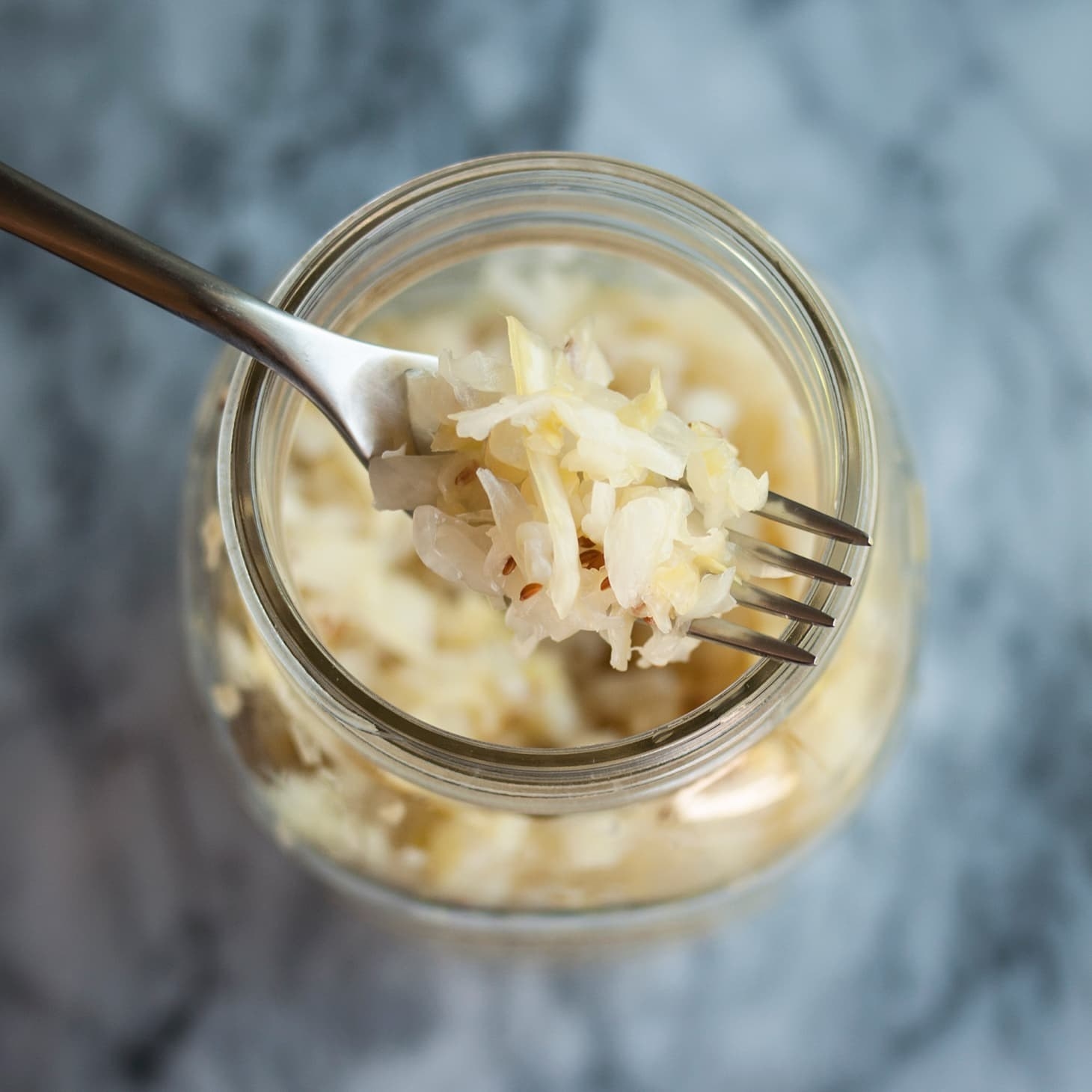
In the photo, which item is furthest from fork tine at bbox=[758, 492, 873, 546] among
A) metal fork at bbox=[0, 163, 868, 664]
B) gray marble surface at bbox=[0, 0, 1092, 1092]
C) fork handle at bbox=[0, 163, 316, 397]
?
gray marble surface at bbox=[0, 0, 1092, 1092]

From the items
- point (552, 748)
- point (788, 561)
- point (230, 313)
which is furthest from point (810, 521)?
point (230, 313)

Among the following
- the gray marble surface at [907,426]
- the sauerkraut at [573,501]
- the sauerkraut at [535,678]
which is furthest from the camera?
the gray marble surface at [907,426]

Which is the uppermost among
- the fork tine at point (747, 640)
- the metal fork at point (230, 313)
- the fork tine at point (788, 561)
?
the metal fork at point (230, 313)

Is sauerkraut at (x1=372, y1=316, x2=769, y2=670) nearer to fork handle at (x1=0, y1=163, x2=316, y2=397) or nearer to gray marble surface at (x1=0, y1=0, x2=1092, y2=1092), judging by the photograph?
fork handle at (x1=0, y1=163, x2=316, y2=397)

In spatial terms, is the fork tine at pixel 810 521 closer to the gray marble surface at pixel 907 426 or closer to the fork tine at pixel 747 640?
the fork tine at pixel 747 640

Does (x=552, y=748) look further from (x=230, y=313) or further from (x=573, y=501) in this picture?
Answer: (x=230, y=313)

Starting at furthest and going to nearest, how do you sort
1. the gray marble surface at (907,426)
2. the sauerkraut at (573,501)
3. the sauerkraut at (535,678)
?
the gray marble surface at (907,426) → the sauerkraut at (535,678) → the sauerkraut at (573,501)

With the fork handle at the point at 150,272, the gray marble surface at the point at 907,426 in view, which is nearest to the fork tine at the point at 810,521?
the fork handle at the point at 150,272
